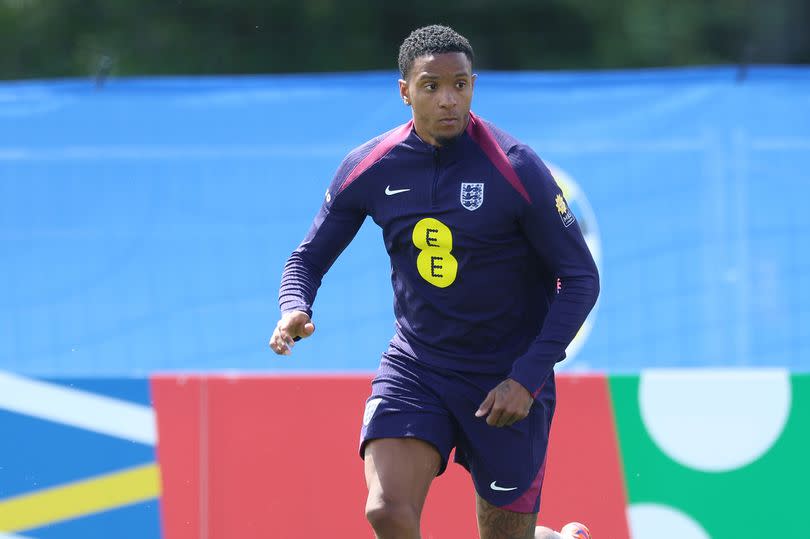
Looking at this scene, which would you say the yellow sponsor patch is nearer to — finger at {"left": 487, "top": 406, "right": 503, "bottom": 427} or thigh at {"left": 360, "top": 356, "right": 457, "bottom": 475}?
thigh at {"left": 360, "top": 356, "right": 457, "bottom": 475}

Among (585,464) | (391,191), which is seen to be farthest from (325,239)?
(585,464)

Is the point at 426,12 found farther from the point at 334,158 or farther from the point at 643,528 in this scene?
the point at 643,528

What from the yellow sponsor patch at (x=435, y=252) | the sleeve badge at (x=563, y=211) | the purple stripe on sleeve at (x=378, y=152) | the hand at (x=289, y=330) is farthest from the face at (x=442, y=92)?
the hand at (x=289, y=330)

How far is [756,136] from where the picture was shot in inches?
315

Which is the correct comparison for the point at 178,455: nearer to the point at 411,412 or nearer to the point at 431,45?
the point at 411,412

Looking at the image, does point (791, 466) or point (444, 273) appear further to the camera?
point (791, 466)

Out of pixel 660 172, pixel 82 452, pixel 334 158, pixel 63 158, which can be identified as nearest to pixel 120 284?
pixel 63 158

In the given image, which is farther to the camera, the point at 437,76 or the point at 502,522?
the point at 502,522

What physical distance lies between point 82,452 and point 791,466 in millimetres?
3062

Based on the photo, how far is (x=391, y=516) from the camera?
13.9 ft

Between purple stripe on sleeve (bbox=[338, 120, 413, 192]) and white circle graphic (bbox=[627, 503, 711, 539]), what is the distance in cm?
204

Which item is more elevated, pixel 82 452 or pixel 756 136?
pixel 756 136

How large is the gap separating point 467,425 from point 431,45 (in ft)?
4.26

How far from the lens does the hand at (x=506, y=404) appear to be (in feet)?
13.8
